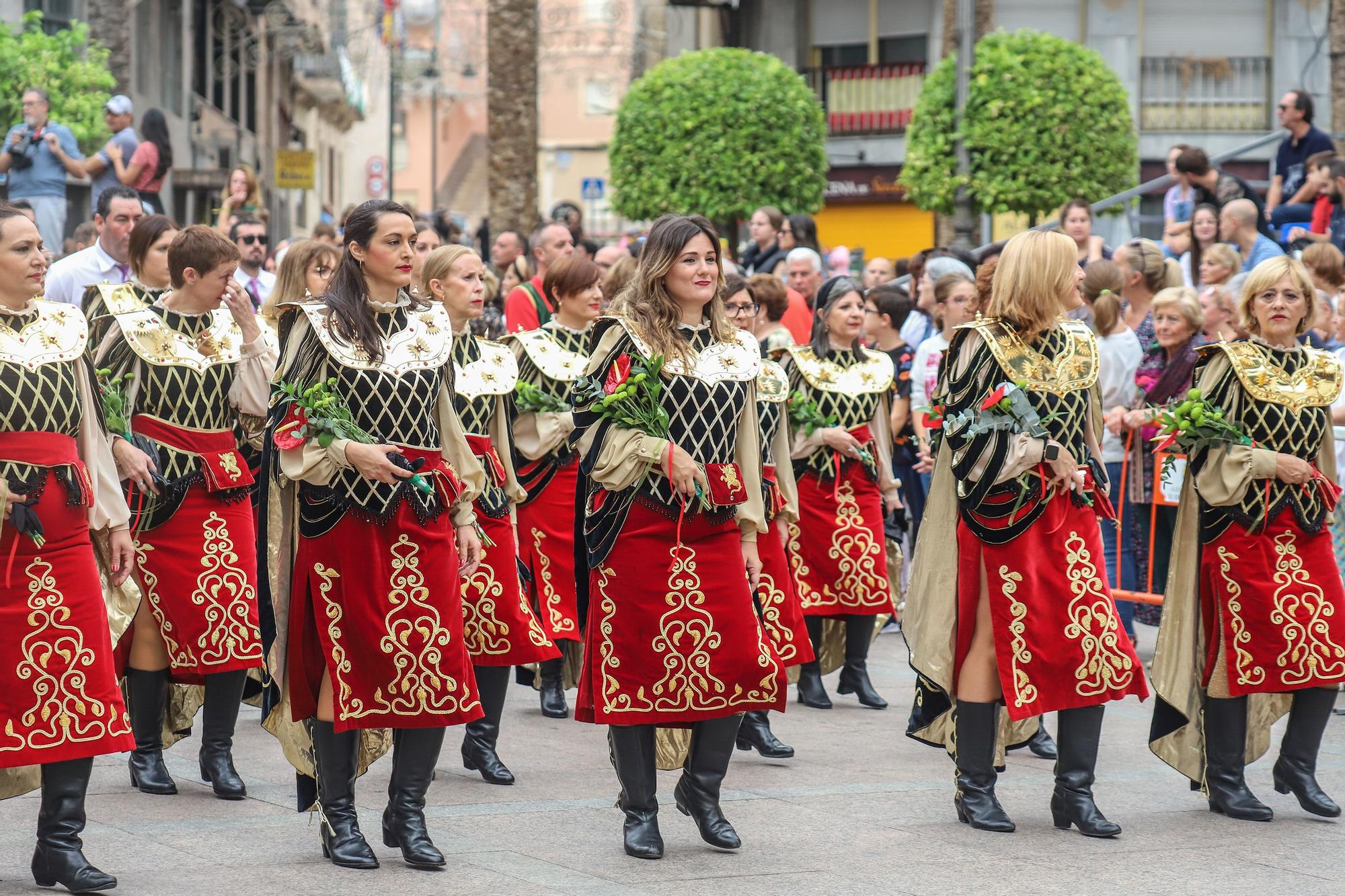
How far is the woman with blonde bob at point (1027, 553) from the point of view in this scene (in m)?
6.47

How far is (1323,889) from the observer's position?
5766 mm

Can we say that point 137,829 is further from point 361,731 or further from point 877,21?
point 877,21

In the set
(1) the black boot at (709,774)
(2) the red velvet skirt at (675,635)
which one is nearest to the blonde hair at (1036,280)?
(2) the red velvet skirt at (675,635)

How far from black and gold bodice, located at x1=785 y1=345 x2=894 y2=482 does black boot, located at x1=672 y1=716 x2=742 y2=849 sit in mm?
3215

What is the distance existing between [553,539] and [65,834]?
12.5 ft

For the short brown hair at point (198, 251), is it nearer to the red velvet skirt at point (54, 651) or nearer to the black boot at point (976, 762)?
the red velvet skirt at point (54, 651)

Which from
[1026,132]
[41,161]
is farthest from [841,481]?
[1026,132]

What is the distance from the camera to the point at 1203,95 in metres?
32.6

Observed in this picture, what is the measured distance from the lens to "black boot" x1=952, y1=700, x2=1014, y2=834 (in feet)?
21.7

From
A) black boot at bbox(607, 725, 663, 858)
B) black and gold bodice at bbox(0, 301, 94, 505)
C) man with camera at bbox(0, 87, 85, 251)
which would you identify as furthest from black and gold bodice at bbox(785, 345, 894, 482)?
man with camera at bbox(0, 87, 85, 251)

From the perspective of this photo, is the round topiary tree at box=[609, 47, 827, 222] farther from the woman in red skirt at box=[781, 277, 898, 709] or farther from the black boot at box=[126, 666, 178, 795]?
the black boot at box=[126, 666, 178, 795]

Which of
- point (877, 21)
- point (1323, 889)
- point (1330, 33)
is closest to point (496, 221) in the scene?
point (1330, 33)

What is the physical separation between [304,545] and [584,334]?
3.29m

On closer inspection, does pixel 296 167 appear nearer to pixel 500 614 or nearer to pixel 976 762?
pixel 500 614
